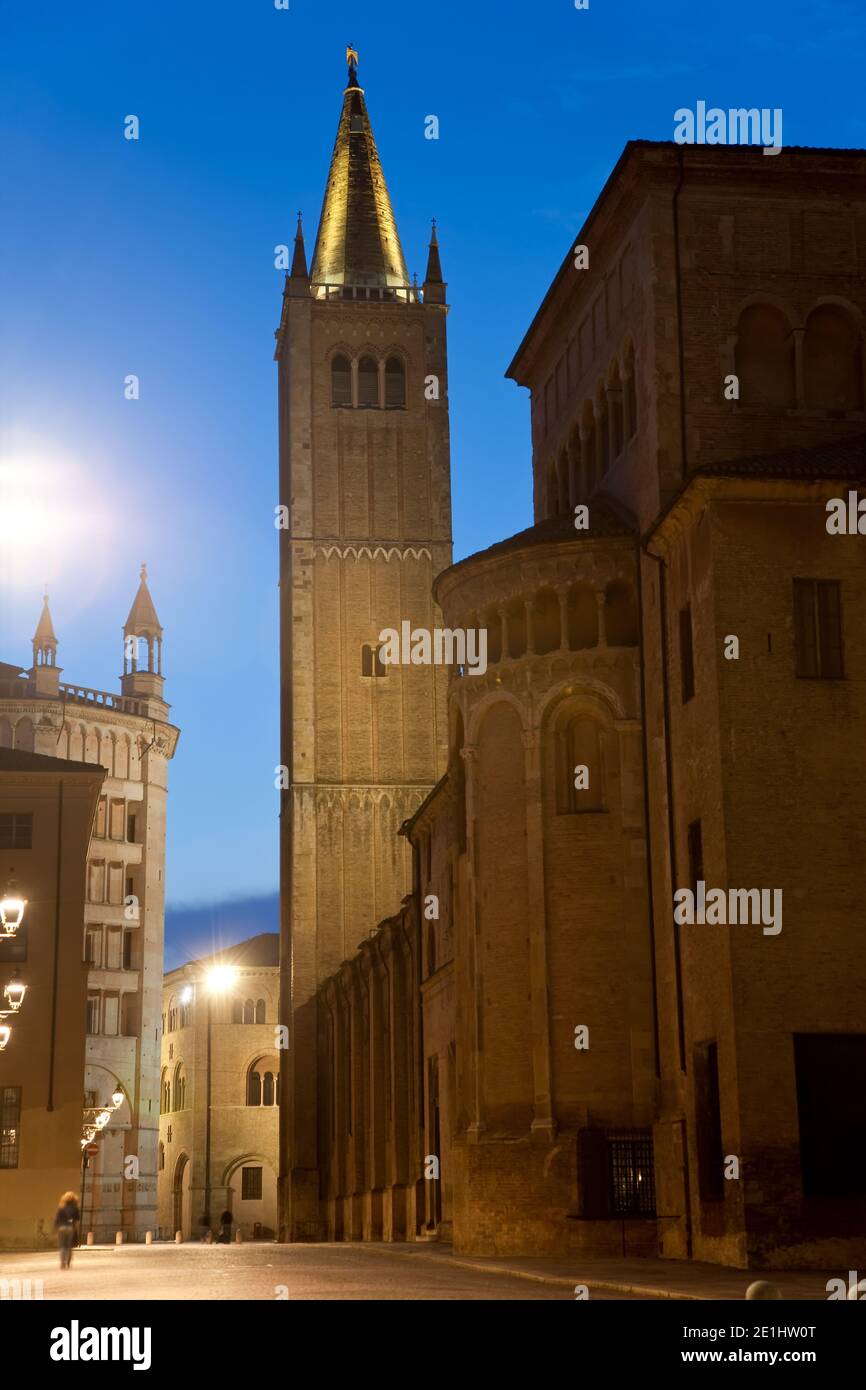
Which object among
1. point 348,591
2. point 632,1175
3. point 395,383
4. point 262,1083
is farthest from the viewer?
point 262,1083

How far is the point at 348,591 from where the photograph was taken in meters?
72.3

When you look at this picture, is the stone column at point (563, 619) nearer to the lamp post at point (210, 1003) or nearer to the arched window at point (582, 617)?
the arched window at point (582, 617)

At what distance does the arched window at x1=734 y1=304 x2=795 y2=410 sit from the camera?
33250mm

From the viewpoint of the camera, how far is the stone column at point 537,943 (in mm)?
33500

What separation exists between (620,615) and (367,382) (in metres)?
42.9

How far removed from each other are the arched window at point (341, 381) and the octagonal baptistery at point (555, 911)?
40.1 metres

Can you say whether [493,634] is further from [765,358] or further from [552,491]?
[552,491]

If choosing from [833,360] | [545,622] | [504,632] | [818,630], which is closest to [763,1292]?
[818,630]

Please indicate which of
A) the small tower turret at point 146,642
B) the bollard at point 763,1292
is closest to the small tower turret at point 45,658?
the small tower turret at point 146,642

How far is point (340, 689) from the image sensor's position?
71.2m

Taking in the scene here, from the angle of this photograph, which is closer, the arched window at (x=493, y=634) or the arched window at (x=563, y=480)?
the arched window at (x=493, y=634)

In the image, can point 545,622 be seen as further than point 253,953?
No

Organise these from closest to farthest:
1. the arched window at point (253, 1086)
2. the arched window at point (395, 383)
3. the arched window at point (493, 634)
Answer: the arched window at point (493, 634) → the arched window at point (395, 383) → the arched window at point (253, 1086)

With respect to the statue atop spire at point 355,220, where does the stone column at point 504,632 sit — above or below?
below
